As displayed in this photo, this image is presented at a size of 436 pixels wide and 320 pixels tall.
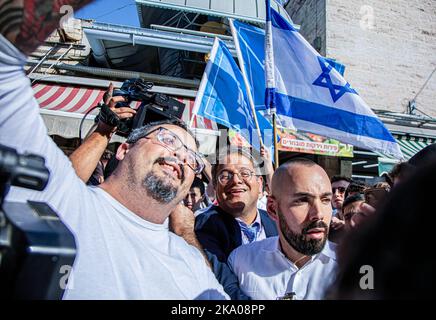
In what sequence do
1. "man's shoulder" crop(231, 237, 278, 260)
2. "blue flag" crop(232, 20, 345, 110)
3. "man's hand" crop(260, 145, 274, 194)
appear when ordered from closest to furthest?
"man's shoulder" crop(231, 237, 278, 260) → "man's hand" crop(260, 145, 274, 194) → "blue flag" crop(232, 20, 345, 110)

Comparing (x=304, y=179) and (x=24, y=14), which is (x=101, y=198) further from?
(x=304, y=179)

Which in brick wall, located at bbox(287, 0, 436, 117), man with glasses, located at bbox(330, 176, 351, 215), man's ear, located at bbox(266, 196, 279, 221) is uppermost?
brick wall, located at bbox(287, 0, 436, 117)

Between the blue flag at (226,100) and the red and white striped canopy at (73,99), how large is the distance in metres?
1.57

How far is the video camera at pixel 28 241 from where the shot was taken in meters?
0.57

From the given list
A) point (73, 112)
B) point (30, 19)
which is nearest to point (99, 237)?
point (30, 19)

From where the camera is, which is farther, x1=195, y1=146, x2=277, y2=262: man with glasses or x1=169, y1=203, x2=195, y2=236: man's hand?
x1=195, y1=146, x2=277, y2=262: man with glasses

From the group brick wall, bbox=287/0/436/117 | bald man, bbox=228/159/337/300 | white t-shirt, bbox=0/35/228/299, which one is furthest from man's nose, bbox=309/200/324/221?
brick wall, bbox=287/0/436/117

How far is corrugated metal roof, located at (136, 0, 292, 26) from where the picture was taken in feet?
24.1

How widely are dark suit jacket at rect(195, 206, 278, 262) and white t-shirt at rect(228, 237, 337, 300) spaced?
235mm

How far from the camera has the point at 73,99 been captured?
6227 mm

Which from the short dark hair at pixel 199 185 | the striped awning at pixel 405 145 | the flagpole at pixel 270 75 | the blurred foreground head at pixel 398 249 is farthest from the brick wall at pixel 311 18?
the blurred foreground head at pixel 398 249

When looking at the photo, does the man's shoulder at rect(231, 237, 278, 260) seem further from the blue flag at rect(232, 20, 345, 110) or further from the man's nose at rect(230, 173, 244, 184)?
the blue flag at rect(232, 20, 345, 110)

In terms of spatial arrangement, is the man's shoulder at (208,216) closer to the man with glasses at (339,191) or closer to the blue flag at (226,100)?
the blue flag at (226,100)
